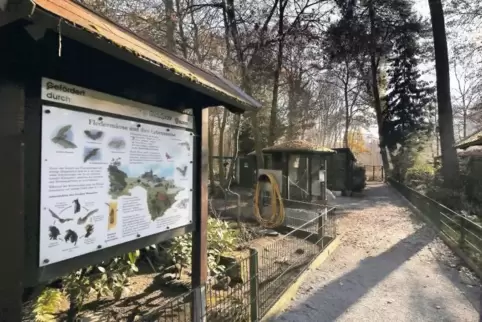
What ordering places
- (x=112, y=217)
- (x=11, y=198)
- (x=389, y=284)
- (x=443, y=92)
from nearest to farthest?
(x=11, y=198) < (x=112, y=217) < (x=389, y=284) < (x=443, y=92)

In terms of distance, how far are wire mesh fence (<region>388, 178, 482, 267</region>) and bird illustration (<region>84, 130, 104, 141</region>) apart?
750 cm

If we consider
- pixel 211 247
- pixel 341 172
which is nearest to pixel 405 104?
pixel 341 172

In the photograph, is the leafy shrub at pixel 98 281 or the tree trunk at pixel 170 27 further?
the tree trunk at pixel 170 27

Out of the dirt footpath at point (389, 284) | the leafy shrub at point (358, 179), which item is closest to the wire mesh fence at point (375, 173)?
the leafy shrub at point (358, 179)

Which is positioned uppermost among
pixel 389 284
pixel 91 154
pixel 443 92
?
pixel 443 92

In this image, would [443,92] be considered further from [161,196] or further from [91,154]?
[91,154]

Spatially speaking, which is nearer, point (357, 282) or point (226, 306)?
point (226, 306)

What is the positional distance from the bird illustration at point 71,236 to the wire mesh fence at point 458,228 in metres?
7.51

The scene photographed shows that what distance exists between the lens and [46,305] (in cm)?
397

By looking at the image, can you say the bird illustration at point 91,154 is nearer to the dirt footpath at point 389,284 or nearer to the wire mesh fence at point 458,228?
the dirt footpath at point 389,284

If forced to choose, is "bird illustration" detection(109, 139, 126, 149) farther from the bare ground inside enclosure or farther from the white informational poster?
the bare ground inside enclosure

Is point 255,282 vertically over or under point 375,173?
under

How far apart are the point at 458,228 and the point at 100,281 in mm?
8054

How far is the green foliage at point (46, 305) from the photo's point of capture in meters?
3.74
